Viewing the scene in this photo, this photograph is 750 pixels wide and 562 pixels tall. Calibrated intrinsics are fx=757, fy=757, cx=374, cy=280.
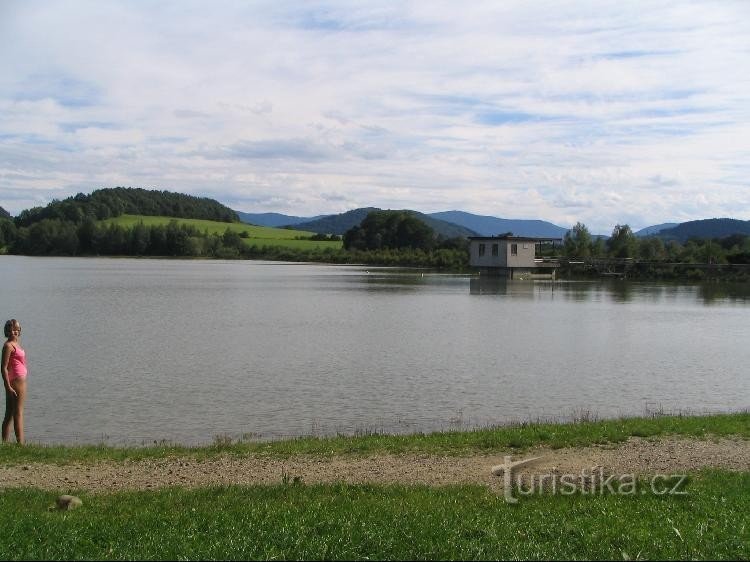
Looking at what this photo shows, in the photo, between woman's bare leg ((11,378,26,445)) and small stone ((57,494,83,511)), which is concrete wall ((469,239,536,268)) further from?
small stone ((57,494,83,511))

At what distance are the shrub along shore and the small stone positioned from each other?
106 mm

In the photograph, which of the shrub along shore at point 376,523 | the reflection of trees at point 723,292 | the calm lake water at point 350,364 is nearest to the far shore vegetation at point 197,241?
the reflection of trees at point 723,292

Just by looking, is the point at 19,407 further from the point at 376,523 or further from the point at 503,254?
the point at 503,254

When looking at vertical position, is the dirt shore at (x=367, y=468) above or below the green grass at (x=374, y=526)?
below

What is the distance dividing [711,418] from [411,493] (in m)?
9.81

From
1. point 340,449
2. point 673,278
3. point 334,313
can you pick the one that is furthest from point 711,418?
point 673,278

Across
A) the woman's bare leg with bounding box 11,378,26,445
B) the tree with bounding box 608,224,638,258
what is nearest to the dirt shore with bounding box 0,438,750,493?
the woman's bare leg with bounding box 11,378,26,445

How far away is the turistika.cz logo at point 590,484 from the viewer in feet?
33.4

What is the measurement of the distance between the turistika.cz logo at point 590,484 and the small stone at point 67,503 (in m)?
5.41

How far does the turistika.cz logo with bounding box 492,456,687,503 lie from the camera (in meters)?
10.2

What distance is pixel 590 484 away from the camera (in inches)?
424

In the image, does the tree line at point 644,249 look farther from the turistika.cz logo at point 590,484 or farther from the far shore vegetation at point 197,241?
the turistika.cz logo at point 590,484

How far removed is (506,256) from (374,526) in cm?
8643

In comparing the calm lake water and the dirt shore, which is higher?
the dirt shore
